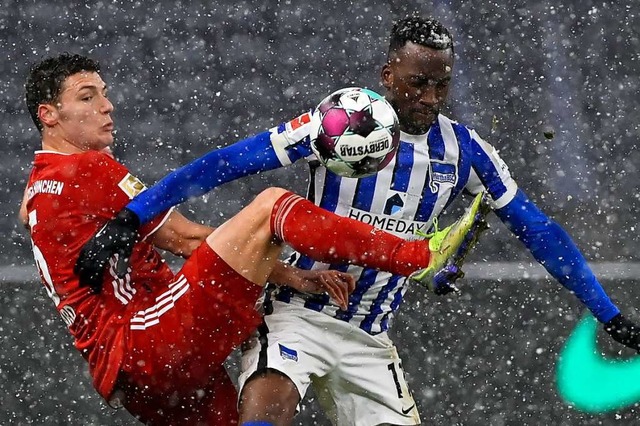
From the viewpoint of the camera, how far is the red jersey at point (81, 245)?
14.4 ft

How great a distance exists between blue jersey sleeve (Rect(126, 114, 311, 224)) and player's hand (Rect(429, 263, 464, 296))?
63 centimetres

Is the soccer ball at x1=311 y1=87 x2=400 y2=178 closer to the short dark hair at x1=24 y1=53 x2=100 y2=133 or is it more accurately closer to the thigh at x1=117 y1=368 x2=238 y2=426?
the thigh at x1=117 y1=368 x2=238 y2=426

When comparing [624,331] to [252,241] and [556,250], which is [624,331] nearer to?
[556,250]

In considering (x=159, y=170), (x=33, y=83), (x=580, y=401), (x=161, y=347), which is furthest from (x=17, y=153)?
(x=580, y=401)

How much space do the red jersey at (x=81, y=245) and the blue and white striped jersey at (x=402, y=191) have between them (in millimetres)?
512

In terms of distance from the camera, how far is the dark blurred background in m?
6.27

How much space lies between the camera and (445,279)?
3.97 meters

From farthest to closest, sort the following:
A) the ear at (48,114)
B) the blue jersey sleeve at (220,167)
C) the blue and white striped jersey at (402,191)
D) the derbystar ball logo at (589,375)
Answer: the derbystar ball logo at (589,375) → the ear at (48,114) → the blue and white striped jersey at (402,191) → the blue jersey sleeve at (220,167)

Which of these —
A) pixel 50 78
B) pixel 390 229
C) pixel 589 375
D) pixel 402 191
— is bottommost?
pixel 589 375

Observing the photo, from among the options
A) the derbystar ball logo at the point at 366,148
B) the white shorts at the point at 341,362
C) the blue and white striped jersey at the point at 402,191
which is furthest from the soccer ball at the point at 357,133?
the white shorts at the point at 341,362

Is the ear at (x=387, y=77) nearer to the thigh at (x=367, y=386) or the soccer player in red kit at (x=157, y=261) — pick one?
the soccer player in red kit at (x=157, y=261)

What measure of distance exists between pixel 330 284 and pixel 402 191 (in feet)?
1.35

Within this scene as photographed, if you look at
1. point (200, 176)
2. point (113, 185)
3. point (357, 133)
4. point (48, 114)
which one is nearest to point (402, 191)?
point (357, 133)

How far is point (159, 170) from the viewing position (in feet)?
20.8
